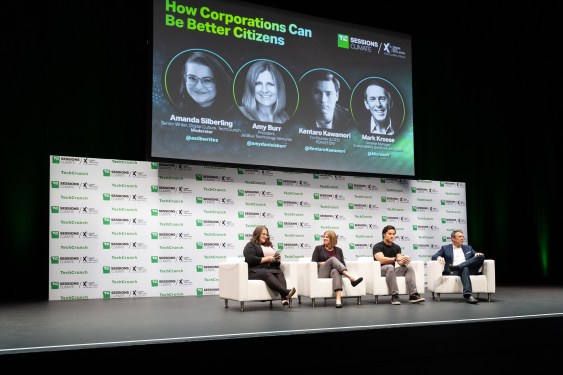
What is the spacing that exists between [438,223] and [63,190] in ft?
18.9

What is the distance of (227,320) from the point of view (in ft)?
16.1

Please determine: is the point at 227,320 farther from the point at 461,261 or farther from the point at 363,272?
the point at 461,261


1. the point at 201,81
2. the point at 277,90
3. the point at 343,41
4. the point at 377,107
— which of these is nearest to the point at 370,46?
the point at 343,41

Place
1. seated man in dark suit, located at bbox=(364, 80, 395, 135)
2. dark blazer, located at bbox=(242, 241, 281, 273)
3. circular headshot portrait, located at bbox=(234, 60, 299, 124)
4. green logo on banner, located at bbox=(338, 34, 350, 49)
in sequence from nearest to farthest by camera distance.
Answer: dark blazer, located at bbox=(242, 241, 281, 273)
circular headshot portrait, located at bbox=(234, 60, 299, 124)
green logo on banner, located at bbox=(338, 34, 350, 49)
seated man in dark suit, located at bbox=(364, 80, 395, 135)

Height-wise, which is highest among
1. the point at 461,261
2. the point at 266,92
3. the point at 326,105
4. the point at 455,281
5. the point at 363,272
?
the point at 266,92

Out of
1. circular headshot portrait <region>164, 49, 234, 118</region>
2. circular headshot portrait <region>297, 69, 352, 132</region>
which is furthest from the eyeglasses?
circular headshot portrait <region>297, 69, 352, 132</region>

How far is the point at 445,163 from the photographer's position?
1023 cm

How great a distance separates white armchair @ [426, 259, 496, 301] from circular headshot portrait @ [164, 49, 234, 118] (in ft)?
11.2

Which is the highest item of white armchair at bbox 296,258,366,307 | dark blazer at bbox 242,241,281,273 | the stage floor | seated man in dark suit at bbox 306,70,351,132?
seated man in dark suit at bbox 306,70,351,132

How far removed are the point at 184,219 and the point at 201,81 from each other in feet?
6.09

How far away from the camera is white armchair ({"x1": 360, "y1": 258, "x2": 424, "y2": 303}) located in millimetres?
6566

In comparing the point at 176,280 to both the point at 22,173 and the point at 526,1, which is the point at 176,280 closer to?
the point at 22,173

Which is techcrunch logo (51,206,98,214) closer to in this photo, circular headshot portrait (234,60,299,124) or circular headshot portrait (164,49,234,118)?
circular headshot portrait (164,49,234,118)

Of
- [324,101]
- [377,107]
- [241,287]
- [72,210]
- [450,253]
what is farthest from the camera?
[377,107]
